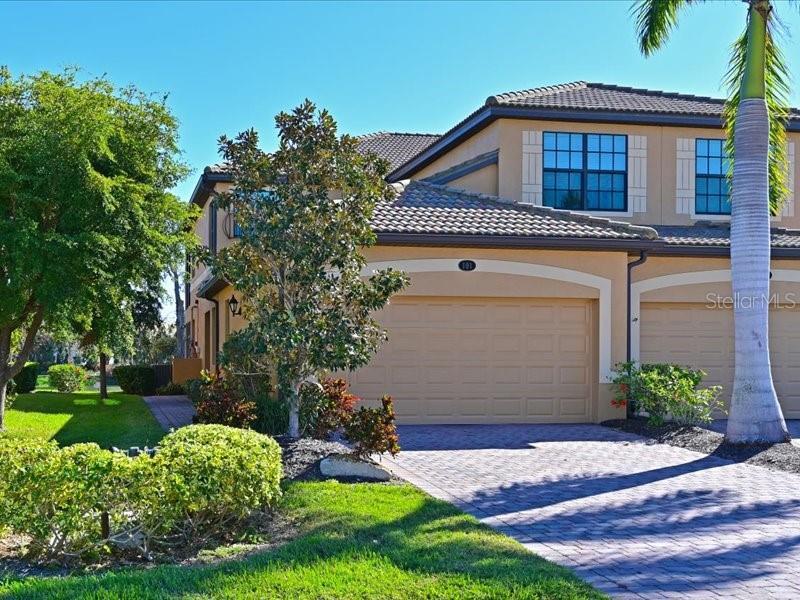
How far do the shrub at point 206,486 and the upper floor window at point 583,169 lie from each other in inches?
499

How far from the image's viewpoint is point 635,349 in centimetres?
1770

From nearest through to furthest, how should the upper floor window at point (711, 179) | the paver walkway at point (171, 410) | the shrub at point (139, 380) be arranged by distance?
the paver walkway at point (171, 410) < the upper floor window at point (711, 179) < the shrub at point (139, 380)

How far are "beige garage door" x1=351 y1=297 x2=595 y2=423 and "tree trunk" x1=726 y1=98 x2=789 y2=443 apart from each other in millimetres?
3917

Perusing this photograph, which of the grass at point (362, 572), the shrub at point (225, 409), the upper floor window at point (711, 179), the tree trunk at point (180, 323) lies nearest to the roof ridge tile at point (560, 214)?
the upper floor window at point (711, 179)

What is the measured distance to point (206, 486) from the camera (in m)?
7.74

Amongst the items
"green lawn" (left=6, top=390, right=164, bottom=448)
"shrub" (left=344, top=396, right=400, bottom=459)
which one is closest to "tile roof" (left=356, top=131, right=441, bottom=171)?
"green lawn" (left=6, top=390, right=164, bottom=448)

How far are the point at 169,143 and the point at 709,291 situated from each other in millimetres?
11162

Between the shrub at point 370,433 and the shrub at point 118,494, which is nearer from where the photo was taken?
the shrub at point 118,494

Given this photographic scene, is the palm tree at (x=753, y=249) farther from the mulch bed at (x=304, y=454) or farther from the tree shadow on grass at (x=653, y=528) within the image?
the mulch bed at (x=304, y=454)

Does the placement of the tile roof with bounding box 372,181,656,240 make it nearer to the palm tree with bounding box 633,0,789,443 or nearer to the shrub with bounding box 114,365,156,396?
the palm tree with bounding box 633,0,789,443

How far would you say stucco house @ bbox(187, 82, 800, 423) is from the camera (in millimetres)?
16516

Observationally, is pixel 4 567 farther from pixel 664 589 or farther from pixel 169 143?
pixel 169 143

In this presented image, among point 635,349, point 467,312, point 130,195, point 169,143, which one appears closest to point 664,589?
point 467,312

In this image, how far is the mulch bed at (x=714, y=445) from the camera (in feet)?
40.8
